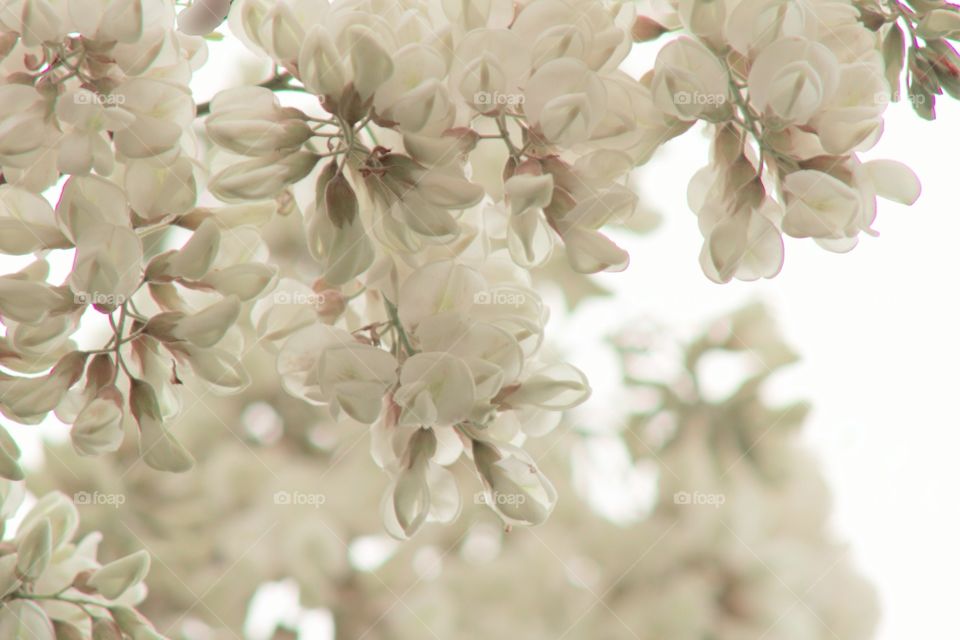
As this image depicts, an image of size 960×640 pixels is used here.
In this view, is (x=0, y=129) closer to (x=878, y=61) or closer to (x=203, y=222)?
(x=203, y=222)

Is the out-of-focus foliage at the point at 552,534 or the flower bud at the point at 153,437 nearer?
the flower bud at the point at 153,437

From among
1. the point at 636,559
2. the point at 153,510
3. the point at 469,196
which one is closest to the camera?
the point at 469,196

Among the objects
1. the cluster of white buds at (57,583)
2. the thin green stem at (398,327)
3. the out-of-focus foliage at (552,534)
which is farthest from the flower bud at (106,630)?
the out-of-focus foliage at (552,534)

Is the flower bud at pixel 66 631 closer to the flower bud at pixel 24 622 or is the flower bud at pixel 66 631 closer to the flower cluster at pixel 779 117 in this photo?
the flower bud at pixel 24 622

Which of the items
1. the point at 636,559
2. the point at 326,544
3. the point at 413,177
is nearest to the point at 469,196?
the point at 413,177

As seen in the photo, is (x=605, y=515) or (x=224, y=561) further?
(x=605, y=515)

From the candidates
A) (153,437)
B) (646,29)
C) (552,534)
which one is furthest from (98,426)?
(552,534)

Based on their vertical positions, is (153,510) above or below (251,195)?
below

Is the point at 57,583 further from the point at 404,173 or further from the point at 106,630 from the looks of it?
the point at 404,173
